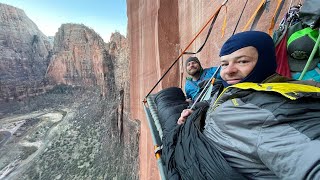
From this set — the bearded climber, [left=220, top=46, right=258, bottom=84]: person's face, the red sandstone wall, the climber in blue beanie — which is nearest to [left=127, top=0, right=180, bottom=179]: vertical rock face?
the red sandstone wall

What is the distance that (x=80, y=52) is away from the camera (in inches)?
1594

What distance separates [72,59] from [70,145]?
2552 centimetres

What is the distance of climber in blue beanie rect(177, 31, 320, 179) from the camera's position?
2.13 feet

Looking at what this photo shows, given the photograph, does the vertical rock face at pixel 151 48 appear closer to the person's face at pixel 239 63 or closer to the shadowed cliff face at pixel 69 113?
the shadowed cliff face at pixel 69 113

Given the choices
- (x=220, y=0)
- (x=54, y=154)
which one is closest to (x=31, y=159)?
(x=54, y=154)

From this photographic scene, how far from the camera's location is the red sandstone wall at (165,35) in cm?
392

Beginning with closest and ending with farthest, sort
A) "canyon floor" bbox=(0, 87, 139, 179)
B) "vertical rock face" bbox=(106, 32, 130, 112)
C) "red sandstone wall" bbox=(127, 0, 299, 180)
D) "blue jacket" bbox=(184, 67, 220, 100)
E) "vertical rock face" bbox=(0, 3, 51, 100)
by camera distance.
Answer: "blue jacket" bbox=(184, 67, 220, 100) < "red sandstone wall" bbox=(127, 0, 299, 180) < "canyon floor" bbox=(0, 87, 139, 179) < "vertical rock face" bbox=(106, 32, 130, 112) < "vertical rock face" bbox=(0, 3, 51, 100)

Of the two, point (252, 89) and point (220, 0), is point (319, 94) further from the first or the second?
point (220, 0)

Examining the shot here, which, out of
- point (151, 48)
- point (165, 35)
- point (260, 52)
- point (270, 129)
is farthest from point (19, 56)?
point (270, 129)

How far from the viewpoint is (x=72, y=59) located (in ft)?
138

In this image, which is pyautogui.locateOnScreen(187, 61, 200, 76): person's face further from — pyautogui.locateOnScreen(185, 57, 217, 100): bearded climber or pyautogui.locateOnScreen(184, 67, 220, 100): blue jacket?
pyautogui.locateOnScreen(184, 67, 220, 100): blue jacket

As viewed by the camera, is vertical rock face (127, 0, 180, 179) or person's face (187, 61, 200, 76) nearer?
person's face (187, 61, 200, 76)

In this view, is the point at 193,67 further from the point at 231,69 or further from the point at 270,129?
the point at 270,129

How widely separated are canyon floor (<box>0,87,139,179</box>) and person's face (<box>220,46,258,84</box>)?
8.96m
